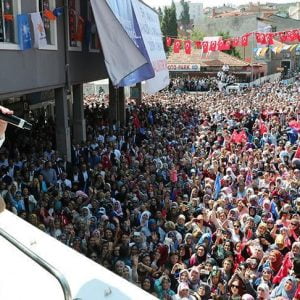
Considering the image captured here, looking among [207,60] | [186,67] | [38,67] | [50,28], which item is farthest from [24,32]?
[207,60]

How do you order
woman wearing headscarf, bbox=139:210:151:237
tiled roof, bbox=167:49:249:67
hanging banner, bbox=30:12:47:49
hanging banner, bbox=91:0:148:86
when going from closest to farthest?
1. woman wearing headscarf, bbox=139:210:151:237
2. hanging banner, bbox=30:12:47:49
3. hanging banner, bbox=91:0:148:86
4. tiled roof, bbox=167:49:249:67

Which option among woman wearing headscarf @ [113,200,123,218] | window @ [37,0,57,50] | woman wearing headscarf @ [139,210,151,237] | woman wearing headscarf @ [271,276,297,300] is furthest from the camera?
window @ [37,0,57,50]

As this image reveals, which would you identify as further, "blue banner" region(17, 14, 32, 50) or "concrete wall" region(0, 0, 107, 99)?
"blue banner" region(17, 14, 32, 50)

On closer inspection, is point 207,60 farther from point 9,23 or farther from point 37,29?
point 9,23

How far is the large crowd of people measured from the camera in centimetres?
640

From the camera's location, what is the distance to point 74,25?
13.2 m

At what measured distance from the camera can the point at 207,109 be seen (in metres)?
21.7

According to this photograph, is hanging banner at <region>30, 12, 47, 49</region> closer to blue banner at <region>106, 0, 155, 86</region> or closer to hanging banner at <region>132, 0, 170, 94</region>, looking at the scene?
blue banner at <region>106, 0, 155, 86</region>

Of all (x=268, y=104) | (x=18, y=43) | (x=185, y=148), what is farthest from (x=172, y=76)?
(x=18, y=43)

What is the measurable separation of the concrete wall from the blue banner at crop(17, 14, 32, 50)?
0.16m

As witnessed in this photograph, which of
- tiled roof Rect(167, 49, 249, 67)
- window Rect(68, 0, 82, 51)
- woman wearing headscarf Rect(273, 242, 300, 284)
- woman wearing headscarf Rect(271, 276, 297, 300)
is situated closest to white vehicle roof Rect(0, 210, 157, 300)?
woman wearing headscarf Rect(271, 276, 297, 300)

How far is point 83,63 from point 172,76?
33942 mm

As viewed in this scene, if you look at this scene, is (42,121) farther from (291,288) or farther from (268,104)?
(291,288)

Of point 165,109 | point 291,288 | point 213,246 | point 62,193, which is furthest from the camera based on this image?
point 165,109
